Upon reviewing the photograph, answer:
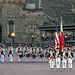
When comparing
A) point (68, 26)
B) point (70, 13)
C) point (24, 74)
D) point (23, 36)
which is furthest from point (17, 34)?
point (24, 74)

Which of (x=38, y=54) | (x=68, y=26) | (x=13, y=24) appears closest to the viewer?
(x=38, y=54)

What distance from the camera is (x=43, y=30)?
200 feet

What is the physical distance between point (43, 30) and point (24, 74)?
4120 cm

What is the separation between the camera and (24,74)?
1994 cm

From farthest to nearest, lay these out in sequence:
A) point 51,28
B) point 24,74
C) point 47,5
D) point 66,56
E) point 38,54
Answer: point 47,5 < point 51,28 < point 38,54 < point 66,56 < point 24,74

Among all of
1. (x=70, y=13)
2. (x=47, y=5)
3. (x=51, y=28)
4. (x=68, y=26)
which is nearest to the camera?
(x=68, y=26)

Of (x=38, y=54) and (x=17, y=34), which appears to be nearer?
(x=38, y=54)

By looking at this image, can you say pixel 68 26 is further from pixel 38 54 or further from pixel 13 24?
pixel 38 54

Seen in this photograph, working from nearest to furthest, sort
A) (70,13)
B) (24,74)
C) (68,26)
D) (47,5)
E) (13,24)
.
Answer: (24,74) < (68,26) < (13,24) < (70,13) < (47,5)

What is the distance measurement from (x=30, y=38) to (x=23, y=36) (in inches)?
56.4

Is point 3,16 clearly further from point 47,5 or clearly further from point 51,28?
point 47,5

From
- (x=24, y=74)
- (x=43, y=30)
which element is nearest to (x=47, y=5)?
(x=43, y=30)

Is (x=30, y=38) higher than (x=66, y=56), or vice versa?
(x=66, y=56)

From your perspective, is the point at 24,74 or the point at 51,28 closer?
the point at 24,74
